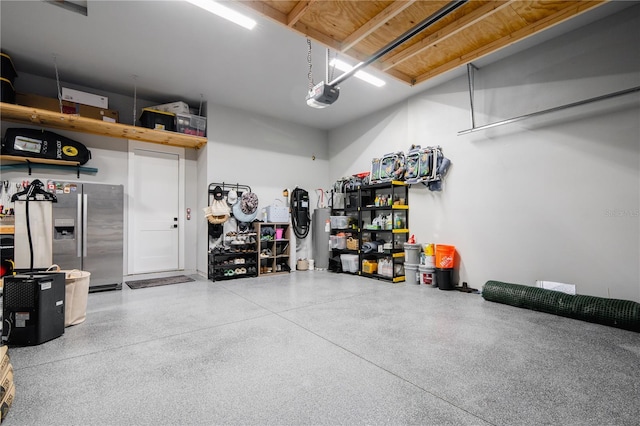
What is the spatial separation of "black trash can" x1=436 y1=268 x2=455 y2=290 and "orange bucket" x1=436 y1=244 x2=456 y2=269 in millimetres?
67

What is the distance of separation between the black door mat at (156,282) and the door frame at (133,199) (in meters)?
0.40

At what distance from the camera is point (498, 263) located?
4547 mm

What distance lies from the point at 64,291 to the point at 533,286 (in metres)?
5.77

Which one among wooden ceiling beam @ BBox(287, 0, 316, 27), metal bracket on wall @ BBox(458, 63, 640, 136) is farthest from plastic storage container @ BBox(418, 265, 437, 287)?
wooden ceiling beam @ BBox(287, 0, 316, 27)

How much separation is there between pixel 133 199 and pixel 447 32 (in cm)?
605

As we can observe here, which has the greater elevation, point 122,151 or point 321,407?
point 122,151

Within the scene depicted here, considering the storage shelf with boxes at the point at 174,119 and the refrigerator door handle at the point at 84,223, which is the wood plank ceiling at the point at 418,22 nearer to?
the storage shelf with boxes at the point at 174,119

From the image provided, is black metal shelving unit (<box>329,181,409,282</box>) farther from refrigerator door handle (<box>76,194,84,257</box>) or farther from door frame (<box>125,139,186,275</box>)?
refrigerator door handle (<box>76,194,84,257</box>)

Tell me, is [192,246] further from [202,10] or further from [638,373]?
[638,373]

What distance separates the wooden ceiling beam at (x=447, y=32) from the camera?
289 cm

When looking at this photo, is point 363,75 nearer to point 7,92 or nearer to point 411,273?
point 411,273

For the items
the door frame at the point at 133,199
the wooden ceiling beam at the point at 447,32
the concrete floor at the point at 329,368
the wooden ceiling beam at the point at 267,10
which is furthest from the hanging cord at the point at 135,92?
the wooden ceiling beam at the point at 447,32

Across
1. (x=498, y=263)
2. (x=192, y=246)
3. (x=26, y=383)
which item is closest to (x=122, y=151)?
(x=192, y=246)

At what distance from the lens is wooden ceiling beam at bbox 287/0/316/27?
279 centimetres
